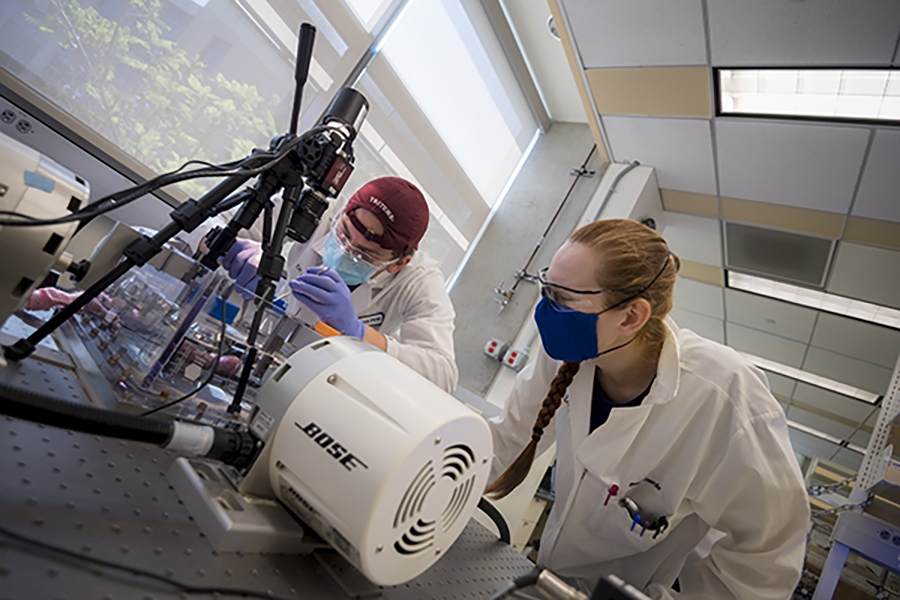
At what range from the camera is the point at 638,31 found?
2482mm

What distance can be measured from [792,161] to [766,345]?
3505mm

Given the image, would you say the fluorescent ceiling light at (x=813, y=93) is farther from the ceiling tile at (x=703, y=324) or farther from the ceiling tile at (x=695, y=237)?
the ceiling tile at (x=703, y=324)

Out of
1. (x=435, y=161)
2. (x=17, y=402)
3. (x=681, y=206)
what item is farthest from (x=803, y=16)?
(x=17, y=402)

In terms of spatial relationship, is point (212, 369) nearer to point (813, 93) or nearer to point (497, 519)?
point (497, 519)

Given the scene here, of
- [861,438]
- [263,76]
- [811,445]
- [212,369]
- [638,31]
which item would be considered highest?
[861,438]

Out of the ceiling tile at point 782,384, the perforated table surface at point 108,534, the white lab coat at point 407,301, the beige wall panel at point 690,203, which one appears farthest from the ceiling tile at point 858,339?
the perforated table surface at point 108,534

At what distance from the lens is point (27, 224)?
501 millimetres

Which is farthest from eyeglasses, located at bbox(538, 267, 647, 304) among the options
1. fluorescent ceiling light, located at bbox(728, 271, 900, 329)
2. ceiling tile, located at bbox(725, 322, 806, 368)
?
ceiling tile, located at bbox(725, 322, 806, 368)

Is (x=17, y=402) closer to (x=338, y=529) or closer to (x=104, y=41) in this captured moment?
(x=338, y=529)

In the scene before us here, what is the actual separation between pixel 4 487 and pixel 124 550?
4.7 inches

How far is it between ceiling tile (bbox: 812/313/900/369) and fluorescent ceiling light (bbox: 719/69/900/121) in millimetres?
2614

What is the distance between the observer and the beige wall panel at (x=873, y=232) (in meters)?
2.90

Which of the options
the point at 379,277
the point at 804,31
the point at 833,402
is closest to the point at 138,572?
the point at 379,277

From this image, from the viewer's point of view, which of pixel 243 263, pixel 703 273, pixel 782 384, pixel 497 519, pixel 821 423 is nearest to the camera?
pixel 497 519
